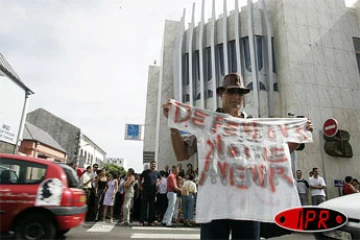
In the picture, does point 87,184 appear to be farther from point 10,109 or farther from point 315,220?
point 315,220

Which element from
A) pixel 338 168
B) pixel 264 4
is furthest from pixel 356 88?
pixel 264 4

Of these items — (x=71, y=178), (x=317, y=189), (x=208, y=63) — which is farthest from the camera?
(x=208, y=63)

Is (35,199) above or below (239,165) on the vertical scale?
below

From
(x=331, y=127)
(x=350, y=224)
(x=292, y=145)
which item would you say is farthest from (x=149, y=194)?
(x=292, y=145)

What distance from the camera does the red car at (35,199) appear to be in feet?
14.2

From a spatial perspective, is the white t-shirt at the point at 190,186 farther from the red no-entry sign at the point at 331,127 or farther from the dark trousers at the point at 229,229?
the dark trousers at the point at 229,229

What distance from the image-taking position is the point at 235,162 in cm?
202

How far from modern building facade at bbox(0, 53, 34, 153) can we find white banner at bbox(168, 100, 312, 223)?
14.1 meters

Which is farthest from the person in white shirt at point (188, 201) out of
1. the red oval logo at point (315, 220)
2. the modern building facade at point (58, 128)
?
the modern building facade at point (58, 128)

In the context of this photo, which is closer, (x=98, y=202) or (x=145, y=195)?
(x=145, y=195)

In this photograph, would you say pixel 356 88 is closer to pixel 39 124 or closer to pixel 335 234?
pixel 335 234

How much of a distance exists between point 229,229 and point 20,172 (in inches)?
164

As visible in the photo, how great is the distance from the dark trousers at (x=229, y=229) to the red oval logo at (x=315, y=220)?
0.24 m

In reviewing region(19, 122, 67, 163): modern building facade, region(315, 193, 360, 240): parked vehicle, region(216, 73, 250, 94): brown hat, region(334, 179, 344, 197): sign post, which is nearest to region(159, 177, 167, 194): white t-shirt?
region(315, 193, 360, 240): parked vehicle
